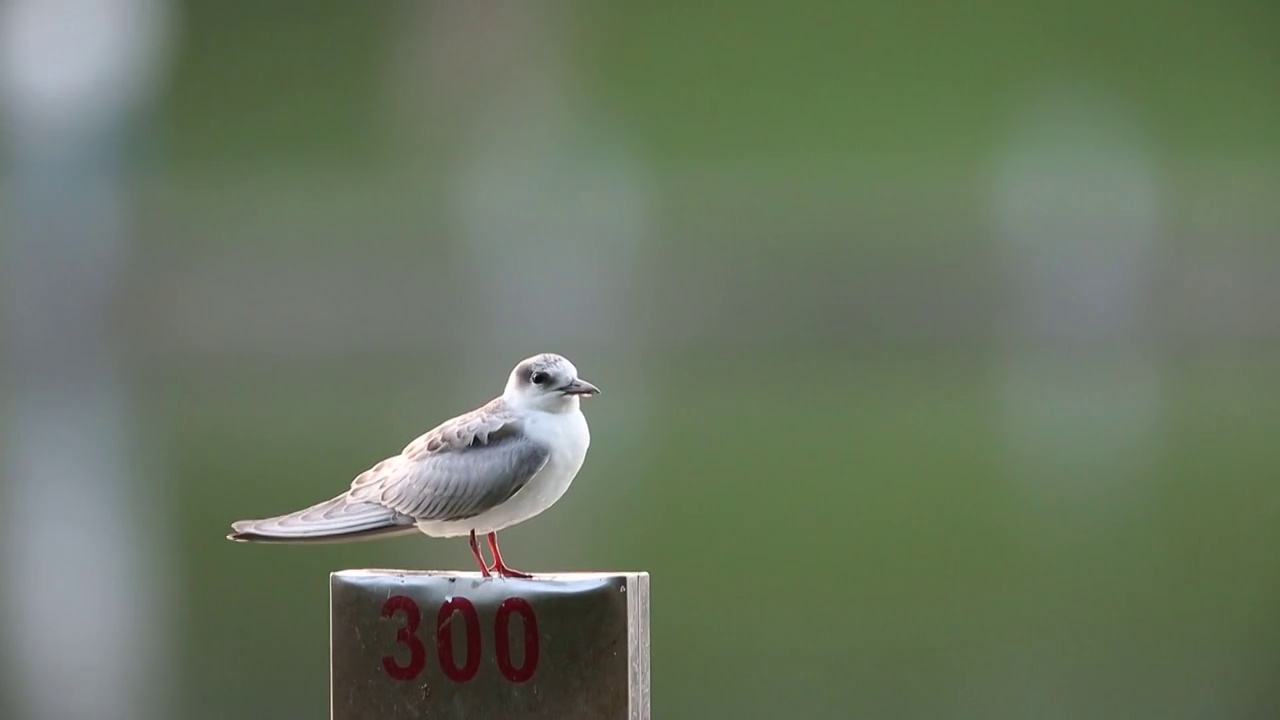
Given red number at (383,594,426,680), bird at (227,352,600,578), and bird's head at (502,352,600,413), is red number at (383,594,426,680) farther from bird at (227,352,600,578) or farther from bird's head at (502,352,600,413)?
bird's head at (502,352,600,413)

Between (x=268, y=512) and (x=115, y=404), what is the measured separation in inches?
15.1

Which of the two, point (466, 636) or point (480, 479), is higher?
point (480, 479)

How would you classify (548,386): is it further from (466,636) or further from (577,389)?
(466,636)

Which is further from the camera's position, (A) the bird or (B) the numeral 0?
(A) the bird

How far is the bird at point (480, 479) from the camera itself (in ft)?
4.35

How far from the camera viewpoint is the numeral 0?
1.21 metres

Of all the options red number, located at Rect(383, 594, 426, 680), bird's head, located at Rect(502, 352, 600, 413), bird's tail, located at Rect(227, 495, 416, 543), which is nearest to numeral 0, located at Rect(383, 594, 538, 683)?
red number, located at Rect(383, 594, 426, 680)

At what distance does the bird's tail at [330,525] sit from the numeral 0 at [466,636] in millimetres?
112

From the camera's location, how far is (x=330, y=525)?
52.7 inches

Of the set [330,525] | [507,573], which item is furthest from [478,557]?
[330,525]

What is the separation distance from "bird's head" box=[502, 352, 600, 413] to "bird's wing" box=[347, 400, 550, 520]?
0.09 feet

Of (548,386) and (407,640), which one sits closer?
(407,640)

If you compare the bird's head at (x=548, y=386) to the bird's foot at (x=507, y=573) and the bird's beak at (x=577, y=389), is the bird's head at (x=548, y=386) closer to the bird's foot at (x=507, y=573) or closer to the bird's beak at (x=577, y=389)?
the bird's beak at (x=577, y=389)

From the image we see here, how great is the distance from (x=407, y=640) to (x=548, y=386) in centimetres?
29
